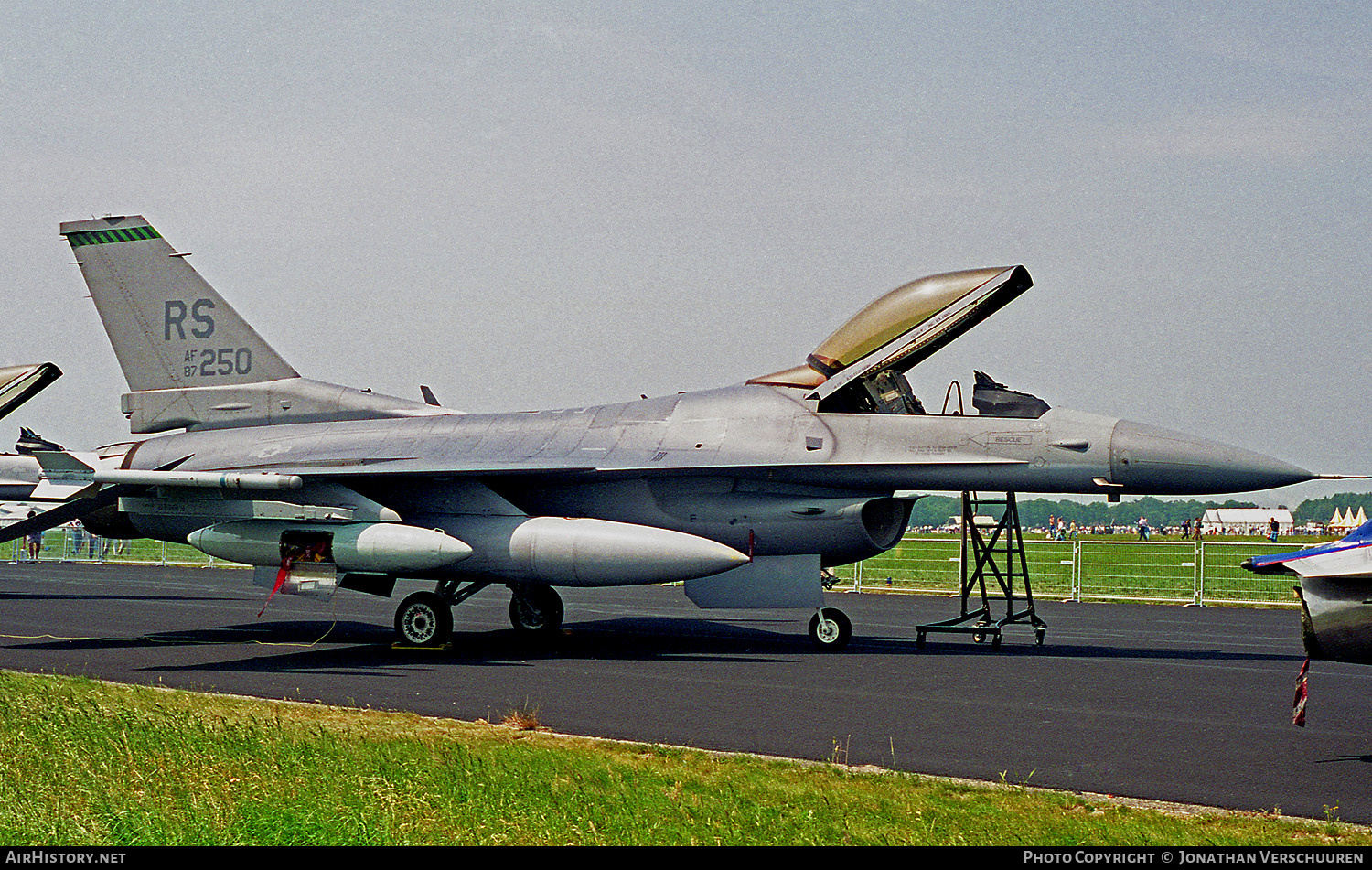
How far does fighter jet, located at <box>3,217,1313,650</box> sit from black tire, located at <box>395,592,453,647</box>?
0.9 inches

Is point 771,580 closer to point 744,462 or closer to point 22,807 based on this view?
point 744,462

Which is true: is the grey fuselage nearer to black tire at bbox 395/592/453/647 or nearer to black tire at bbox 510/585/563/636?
black tire at bbox 395/592/453/647

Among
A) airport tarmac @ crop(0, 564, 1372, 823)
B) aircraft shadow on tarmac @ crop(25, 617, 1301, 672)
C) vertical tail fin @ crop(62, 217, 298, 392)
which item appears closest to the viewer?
airport tarmac @ crop(0, 564, 1372, 823)

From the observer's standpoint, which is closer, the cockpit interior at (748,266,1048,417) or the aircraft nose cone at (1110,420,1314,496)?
the aircraft nose cone at (1110,420,1314,496)

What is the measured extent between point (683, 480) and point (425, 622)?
3568 millimetres

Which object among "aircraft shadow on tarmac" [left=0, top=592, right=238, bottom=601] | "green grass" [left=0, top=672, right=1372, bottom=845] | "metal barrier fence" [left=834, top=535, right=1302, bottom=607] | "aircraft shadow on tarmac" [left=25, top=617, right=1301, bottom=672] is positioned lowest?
"aircraft shadow on tarmac" [left=0, top=592, right=238, bottom=601]

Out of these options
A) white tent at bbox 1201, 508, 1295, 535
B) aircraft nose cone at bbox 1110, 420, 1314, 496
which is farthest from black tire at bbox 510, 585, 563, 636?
white tent at bbox 1201, 508, 1295, 535

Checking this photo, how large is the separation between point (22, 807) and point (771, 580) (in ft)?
31.0

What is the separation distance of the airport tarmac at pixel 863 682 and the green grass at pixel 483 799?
662mm

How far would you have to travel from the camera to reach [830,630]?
14.5 meters

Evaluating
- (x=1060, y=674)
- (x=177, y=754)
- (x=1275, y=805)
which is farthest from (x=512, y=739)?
(x=1060, y=674)

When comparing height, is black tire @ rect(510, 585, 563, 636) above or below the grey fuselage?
below

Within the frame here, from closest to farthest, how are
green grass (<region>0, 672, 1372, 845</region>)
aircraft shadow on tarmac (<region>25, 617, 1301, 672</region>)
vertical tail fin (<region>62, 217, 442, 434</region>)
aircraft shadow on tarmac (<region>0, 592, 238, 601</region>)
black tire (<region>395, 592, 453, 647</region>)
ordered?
green grass (<region>0, 672, 1372, 845</region>) < aircraft shadow on tarmac (<region>25, 617, 1301, 672</region>) < black tire (<region>395, 592, 453, 647</region>) < vertical tail fin (<region>62, 217, 442, 434</region>) < aircraft shadow on tarmac (<region>0, 592, 238, 601</region>)

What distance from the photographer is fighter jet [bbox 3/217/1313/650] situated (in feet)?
43.2
